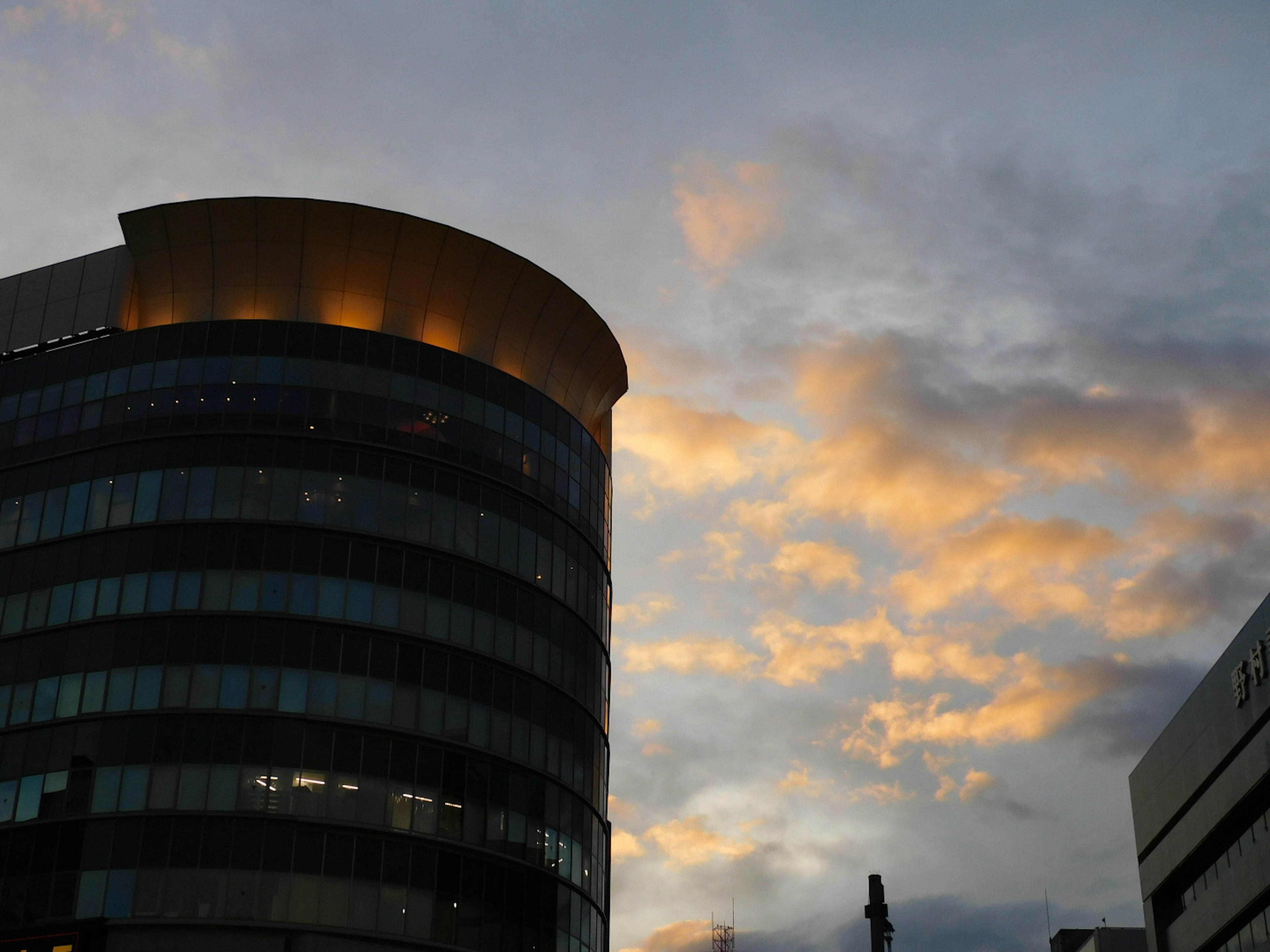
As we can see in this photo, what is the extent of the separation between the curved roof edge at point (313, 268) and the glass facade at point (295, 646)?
249 centimetres

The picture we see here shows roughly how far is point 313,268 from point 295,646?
21114mm

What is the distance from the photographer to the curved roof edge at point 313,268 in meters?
74.9

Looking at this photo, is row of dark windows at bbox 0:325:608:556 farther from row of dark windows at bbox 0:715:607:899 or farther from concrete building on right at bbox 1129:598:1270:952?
concrete building on right at bbox 1129:598:1270:952

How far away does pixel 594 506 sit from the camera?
82.1m

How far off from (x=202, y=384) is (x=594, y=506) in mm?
23134

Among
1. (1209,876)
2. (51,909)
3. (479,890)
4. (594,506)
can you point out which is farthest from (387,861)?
(1209,876)

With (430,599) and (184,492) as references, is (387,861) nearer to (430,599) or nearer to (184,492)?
(430,599)

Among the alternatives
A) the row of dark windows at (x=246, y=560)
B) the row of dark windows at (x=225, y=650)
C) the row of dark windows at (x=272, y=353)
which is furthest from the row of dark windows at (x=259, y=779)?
the row of dark windows at (x=272, y=353)

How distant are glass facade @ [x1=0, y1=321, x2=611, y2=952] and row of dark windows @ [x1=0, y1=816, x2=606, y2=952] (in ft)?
0.36

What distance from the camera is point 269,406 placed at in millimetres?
71500

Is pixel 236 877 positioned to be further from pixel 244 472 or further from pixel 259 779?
pixel 244 472

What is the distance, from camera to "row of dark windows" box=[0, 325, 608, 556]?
71500mm

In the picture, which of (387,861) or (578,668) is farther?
(578,668)

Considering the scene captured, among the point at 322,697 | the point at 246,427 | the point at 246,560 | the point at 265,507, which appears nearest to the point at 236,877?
the point at 322,697
